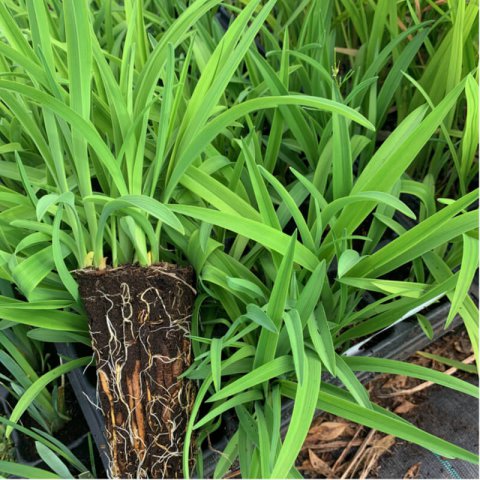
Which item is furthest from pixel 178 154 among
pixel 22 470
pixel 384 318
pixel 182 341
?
pixel 22 470

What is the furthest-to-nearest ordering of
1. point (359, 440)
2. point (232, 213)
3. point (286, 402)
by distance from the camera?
1. point (359, 440)
2. point (286, 402)
3. point (232, 213)

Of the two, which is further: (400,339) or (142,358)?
(400,339)

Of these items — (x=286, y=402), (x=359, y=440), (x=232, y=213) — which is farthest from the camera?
(x=359, y=440)

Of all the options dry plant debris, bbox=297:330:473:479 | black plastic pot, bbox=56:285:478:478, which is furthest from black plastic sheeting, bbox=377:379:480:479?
black plastic pot, bbox=56:285:478:478

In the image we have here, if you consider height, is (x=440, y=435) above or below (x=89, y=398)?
below

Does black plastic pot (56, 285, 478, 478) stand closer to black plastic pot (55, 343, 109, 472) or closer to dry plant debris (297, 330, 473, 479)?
black plastic pot (55, 343, 109, 472)

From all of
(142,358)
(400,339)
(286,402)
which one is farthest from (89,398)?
(400,339)

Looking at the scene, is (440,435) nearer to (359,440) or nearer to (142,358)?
(359,440)

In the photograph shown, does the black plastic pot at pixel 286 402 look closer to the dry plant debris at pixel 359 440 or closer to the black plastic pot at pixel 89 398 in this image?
the black plastic pot at pixel 89 398

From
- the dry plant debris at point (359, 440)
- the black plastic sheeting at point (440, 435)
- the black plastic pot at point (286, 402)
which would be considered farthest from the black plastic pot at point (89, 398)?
the black plastic sheeting at point (440, 435)
